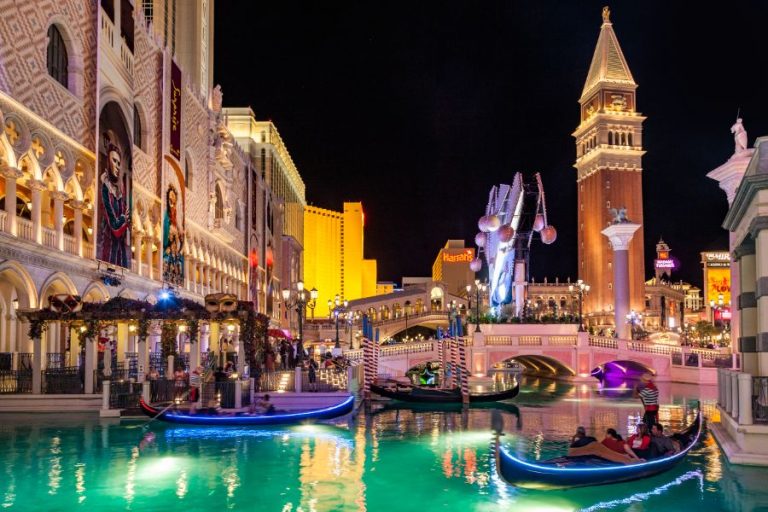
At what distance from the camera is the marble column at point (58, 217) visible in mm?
26172

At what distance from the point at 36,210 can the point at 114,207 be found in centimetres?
514

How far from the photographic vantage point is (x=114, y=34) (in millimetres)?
31047

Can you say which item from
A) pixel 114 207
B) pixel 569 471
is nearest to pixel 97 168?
pixel 114 207

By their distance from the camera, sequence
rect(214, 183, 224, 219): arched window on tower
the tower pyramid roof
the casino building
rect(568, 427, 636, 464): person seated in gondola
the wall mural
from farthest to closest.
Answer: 1. the tower pyramid roof
2. rect(214, 183, 224, 219): arched window on tower
3. the wall mural
4. the casino building
5. rect(568, 427, 636, 464): person seated in gondola

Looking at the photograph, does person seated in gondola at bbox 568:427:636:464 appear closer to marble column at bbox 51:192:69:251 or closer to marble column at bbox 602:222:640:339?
marble column at bbox 51:192:69:251

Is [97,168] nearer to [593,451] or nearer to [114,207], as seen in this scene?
[114,207]

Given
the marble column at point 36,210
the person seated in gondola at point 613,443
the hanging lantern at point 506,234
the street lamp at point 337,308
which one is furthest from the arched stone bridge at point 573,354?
the person seated in gondola at point 613,443

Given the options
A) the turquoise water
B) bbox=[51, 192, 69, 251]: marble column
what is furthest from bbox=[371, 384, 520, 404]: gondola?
bbox=[51, 192, 69, 251]: marble column

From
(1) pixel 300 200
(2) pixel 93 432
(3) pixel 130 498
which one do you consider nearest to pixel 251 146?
(1) pixel 300 200

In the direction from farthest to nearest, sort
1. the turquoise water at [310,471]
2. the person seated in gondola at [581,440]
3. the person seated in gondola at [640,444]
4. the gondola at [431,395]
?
the gondola at [431,395] < the person seated in gondola at [640,444] < the person seated in gondola at [581,440] < the turquoise water at [310,471]

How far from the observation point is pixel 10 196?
2348 cm

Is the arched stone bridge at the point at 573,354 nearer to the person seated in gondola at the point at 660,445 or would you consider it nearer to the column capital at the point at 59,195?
the column capital at the point at 59,195

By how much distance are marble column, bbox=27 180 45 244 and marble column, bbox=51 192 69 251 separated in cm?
104

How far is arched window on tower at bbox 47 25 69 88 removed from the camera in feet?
86.7
